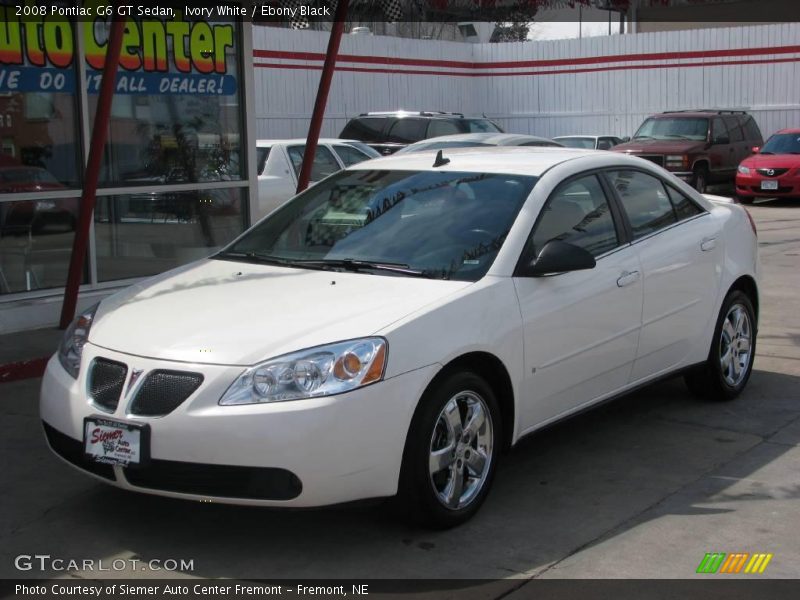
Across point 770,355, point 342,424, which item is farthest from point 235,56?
point 342,424

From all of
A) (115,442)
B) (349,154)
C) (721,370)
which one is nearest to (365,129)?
(349,154)

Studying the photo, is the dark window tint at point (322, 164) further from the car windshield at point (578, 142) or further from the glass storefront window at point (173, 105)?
the car windshield at point (578, 142)

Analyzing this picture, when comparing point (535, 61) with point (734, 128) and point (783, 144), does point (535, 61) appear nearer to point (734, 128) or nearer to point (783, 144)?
point (734, 128)

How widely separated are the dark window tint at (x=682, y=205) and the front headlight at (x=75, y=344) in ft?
11.1

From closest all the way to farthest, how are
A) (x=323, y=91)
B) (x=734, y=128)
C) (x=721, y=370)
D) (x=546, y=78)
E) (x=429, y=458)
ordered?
(x=429, y=458) < (x=721, y=370) < (x=323, y=91) < (x=734, y=128) < (x=546, y=78)

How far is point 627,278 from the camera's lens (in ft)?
18.7

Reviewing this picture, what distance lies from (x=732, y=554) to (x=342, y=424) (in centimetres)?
170

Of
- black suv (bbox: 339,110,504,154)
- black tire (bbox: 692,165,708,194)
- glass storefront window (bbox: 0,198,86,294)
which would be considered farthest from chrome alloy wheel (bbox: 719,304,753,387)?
black tire (bbox: 692,165,708,194)

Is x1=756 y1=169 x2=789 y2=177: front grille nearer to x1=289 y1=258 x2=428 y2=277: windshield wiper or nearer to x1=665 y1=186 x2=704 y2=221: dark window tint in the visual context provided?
x1=665 y1=186 x2=704 y2=221: dark window tint

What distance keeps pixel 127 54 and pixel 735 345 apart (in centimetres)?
573

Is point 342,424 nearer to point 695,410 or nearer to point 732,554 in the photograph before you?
point 732,554

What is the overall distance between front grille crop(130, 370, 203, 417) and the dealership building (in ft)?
15.6

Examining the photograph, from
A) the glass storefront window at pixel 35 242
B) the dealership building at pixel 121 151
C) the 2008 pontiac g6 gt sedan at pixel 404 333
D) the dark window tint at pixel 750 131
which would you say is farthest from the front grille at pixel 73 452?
the dark window tint at pixel 750 131

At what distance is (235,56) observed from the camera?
10398 millimetres
